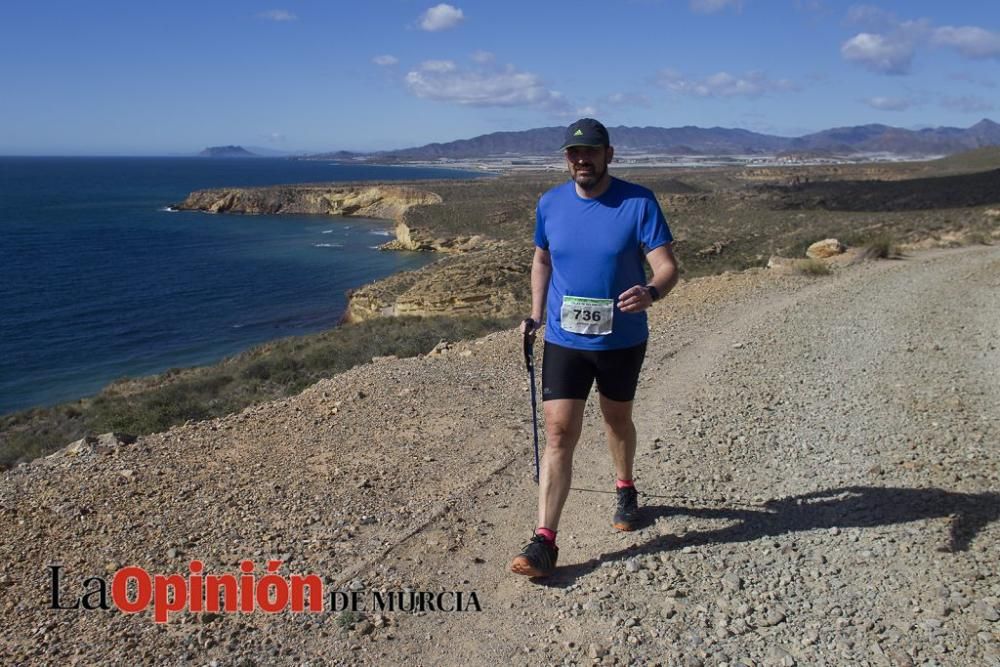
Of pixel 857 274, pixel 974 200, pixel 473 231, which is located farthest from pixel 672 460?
pixel 473 231

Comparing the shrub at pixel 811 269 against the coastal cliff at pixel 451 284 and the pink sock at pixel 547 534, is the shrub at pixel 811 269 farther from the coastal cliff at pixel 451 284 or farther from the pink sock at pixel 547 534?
the pink sock at pixel 547 534

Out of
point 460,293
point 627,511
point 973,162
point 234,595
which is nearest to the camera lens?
point 234,595

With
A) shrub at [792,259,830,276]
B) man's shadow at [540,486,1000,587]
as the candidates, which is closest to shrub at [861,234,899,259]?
shrub at [792,259,830,276]

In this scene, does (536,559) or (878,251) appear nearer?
(536,559)

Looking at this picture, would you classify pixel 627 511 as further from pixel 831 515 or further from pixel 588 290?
pixel 588 290

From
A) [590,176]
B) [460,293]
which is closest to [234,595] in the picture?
[590,176]

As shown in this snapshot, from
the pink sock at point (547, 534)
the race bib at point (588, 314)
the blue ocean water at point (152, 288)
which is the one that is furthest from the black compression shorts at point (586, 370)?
the blue ocean water at point (152, 288)

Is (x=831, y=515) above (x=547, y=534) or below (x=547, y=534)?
below

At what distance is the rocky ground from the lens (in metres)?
3.36

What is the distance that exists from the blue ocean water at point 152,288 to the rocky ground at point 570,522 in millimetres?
18449

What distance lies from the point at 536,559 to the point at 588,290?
4.57ft

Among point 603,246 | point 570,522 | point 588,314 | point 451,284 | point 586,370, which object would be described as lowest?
point 451,284

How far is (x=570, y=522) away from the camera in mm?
4488

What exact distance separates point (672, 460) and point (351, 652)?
2.91 m
